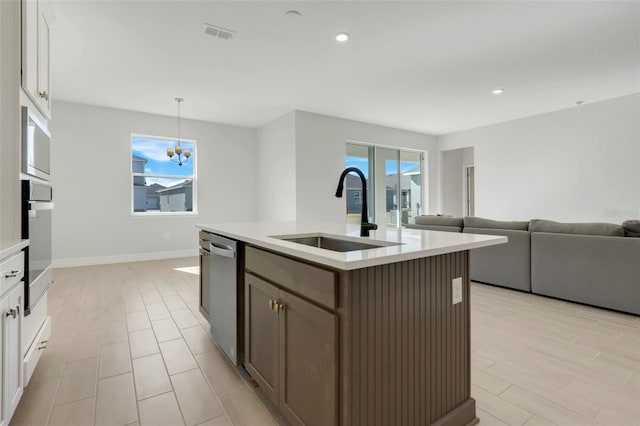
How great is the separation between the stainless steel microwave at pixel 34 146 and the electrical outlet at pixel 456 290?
2.26 metres

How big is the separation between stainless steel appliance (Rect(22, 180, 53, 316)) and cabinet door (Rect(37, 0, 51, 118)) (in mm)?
612

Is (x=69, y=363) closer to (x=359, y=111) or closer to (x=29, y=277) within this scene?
(x=29, y=277)

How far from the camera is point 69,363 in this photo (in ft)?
6.95

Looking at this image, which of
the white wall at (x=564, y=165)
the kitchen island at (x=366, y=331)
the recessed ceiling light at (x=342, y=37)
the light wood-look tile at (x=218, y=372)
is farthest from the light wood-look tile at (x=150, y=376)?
the white wall at (x=564, y=165)

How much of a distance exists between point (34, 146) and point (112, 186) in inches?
170

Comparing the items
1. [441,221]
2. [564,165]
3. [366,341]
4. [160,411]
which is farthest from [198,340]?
[564,165]

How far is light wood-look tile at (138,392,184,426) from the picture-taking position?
5.08ft

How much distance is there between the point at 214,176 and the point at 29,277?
201 inches

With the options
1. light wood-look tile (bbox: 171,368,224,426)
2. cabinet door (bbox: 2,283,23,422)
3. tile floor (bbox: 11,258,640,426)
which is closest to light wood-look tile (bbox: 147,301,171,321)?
tile floor (bbox: 11,258,640,426)

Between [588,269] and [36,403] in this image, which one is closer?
[36,403]

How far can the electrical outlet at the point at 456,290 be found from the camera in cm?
149

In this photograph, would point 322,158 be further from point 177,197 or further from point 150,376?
point 150,376

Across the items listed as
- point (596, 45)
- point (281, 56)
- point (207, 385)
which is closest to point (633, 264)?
point (596, 45)

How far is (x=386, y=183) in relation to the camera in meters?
7.26
